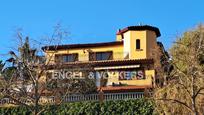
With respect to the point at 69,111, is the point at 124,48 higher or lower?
higher

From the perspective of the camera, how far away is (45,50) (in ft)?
115

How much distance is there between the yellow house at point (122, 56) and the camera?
2265 inches

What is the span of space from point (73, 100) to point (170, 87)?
38.5ft

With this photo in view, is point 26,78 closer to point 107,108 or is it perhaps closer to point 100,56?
point 107,108

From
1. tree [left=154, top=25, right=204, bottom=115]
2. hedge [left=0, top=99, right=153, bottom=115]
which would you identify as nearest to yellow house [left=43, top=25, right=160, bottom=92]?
hedge [left=0, top=99, right=153, bottom=115]

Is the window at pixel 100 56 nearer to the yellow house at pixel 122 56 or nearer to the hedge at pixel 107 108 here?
the yellow house at pixel 122 56

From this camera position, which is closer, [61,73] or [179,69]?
[179,69]

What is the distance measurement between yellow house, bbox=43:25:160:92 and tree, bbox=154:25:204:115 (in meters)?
20.8

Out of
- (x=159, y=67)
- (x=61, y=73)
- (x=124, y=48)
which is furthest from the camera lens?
(x=124, y=48)

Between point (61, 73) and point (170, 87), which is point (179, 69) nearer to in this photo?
point (170, 87)

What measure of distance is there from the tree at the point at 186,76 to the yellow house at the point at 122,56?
2081cm

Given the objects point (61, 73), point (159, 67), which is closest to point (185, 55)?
point (159, 67)

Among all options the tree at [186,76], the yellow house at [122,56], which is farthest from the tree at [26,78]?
the yellow house at [122,56]

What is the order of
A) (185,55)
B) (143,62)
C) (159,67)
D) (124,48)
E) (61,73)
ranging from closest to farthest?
(185,55) < (159,67) < (61,73) < (143,62) < (124,48)
